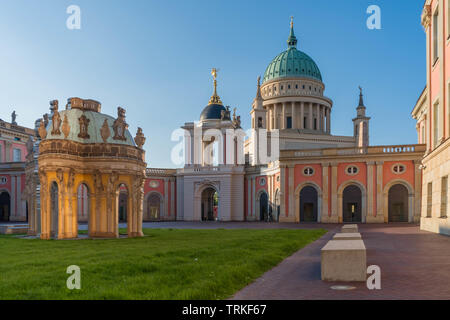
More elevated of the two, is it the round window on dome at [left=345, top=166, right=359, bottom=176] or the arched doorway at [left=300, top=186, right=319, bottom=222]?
the round window on dome at [left=345, top=166, right=359, bottom=176]

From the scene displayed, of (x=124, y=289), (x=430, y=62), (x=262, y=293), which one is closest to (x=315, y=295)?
(x=262, y=293)

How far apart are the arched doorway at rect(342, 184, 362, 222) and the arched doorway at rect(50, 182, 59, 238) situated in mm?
36269

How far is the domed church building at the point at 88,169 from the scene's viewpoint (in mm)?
24438

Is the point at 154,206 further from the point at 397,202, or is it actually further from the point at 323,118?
the point at 323,118

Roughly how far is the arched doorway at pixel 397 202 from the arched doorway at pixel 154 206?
34214 millimetres

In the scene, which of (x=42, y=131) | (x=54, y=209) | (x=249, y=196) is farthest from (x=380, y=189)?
(x=42, y=131)

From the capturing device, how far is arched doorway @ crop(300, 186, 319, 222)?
5325cm

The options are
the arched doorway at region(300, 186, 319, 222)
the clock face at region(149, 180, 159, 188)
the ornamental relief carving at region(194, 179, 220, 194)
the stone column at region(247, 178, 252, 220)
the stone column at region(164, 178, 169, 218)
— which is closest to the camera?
the arched doorway at region(300, 186, 319, 222)

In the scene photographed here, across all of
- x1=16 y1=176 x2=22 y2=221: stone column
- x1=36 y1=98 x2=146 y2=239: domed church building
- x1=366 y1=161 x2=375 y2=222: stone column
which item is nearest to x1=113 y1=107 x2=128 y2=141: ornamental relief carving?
x1=36 y1=98 x2=146 y2=239: domed church building

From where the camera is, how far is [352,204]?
5281 centimetres

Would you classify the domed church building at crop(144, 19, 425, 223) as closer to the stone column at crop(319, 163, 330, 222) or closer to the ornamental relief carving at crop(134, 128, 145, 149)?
the stone column at crop(319, 163, 330, 222)

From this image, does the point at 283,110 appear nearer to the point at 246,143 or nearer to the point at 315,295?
the point at 246,143

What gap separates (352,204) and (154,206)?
3110 centimetres

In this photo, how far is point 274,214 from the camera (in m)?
54.7
